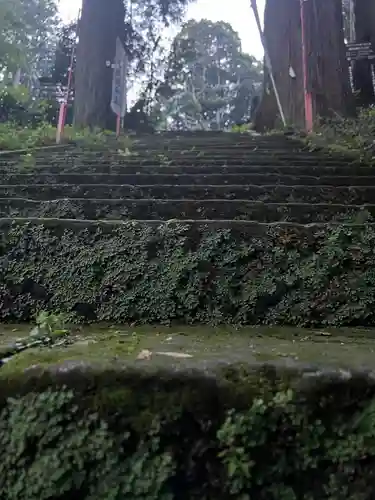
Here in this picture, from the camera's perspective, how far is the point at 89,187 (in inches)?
189

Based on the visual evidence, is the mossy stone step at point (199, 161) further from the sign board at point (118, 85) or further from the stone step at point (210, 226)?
the sign board at point (118, 85)

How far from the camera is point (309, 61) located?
9555 mm

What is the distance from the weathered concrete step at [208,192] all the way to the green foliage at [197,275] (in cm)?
137

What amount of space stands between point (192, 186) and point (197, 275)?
5.77 ft

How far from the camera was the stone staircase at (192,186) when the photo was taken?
148 inches

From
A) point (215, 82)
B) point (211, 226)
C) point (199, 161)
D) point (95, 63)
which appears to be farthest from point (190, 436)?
point (215, 82)

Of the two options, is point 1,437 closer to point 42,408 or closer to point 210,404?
point 42,408

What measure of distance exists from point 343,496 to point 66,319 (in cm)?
181

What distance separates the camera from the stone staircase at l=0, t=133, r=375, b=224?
148 inches

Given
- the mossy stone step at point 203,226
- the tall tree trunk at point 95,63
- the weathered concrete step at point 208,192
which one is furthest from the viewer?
the tall tree trunk at point 95,63

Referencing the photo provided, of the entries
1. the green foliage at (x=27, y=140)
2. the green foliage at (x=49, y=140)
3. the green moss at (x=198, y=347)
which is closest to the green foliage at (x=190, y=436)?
the green moss at (x=198, y=347)

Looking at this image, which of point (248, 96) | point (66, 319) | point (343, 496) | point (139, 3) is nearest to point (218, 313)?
point (66, 319)

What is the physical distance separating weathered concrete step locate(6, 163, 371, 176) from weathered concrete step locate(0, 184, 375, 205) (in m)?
0.84

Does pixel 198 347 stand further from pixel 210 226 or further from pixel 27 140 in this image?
pixel 27 140
